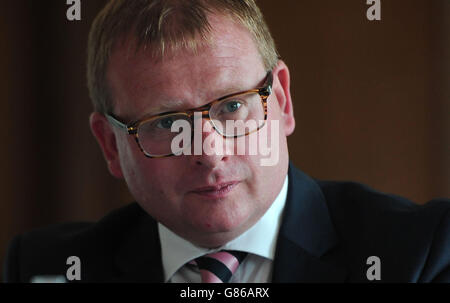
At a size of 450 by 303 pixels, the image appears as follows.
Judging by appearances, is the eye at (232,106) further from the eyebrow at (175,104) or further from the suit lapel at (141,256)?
the suit lapel at (141,256)

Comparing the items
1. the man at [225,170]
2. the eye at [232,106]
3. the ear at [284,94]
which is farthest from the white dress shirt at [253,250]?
the eye at [232,106]

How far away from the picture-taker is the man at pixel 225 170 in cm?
110

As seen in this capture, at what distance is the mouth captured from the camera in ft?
3.64

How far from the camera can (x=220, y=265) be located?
1217 millimetres

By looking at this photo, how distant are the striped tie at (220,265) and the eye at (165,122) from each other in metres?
0.30

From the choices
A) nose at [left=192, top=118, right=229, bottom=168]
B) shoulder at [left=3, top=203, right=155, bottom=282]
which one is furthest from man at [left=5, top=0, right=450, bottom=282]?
shoulder at [left=3, top=203, right=155, bottom=282]

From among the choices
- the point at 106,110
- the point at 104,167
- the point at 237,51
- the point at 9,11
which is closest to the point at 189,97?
the point at 237,51

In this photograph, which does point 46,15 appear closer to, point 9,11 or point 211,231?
point 9,11

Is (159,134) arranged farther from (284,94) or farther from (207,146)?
(284,94)

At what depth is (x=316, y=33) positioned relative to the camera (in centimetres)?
127

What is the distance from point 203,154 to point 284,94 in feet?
0.82

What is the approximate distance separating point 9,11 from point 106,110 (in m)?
0.43

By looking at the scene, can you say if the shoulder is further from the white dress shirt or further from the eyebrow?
the eyebrow

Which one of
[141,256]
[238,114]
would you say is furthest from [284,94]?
[141,256]
